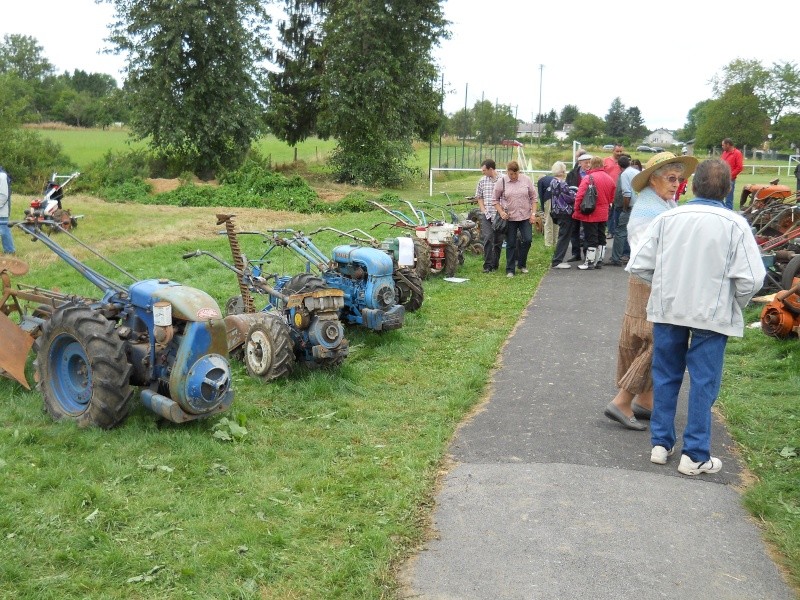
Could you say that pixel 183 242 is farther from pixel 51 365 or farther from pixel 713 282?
pixel 713 282

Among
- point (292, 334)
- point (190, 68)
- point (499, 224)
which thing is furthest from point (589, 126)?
point (292, 334)

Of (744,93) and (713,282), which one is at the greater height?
(744,93)

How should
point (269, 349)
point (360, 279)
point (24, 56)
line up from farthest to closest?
point (24, 56) < point (360, 279) < point (269, 349)

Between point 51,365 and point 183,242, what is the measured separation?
32.0ft

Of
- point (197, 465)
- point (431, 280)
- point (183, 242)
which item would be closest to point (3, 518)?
point (197, 465)

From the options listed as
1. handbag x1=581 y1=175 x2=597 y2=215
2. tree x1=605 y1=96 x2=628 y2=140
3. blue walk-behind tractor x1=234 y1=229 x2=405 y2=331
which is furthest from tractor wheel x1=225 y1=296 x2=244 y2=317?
tree x1=605 y1=96 x2=628 y2=140

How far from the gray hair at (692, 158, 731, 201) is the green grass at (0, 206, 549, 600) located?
236 cm

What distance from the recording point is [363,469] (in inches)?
200

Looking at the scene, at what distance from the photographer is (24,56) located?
81.1m

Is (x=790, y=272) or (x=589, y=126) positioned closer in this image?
(x=790, y=272)

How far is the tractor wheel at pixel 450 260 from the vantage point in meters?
12.6

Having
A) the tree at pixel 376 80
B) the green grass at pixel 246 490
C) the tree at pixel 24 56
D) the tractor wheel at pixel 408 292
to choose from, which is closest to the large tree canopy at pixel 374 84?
the tree at pixel 376 80

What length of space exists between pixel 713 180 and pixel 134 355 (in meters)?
4.09

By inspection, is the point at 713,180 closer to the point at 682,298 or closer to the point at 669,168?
the point at 682,298
